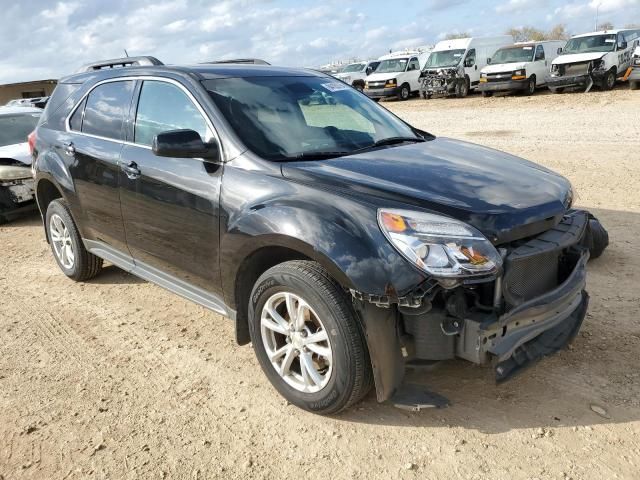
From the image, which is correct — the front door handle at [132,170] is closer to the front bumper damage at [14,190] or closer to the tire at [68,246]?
the tire at [68,246]

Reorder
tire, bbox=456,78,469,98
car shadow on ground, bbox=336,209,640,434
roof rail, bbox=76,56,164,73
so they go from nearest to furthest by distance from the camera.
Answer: car shadow on ground, bbox=336,209,640,434, roof rail, bbox=76,56,164,73, tire, bbox=456,78,469,98

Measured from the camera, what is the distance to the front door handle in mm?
4016

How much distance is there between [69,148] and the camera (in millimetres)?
4852

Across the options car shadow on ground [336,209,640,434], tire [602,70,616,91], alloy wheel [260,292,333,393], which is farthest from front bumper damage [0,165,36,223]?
tire [602,70,616,91]

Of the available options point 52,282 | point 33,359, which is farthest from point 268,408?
point 52,282

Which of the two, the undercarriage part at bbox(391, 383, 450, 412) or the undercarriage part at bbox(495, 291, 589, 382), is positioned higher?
the undercarriage part at bbox(495, 291, 589, 382)

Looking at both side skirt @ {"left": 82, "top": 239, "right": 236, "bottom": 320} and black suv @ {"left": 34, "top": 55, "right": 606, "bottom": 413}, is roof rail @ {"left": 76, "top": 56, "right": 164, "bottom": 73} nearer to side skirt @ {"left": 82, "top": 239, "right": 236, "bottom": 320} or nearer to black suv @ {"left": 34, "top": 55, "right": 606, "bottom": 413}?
black suv @ {"left": 34, "top": 55, "right": 606, "bottom": 413}

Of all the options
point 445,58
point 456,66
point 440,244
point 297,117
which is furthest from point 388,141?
point 445,58

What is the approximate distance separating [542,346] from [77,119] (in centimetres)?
401

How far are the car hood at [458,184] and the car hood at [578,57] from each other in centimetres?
1838

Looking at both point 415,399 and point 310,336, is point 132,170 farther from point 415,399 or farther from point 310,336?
point 415,399

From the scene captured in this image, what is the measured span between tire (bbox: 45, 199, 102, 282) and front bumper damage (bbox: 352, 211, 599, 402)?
11.1ft

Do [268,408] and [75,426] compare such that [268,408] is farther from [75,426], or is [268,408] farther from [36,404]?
[36,404]

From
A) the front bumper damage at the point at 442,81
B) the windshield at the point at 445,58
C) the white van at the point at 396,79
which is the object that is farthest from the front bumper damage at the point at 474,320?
the white van at the point at 396,79
